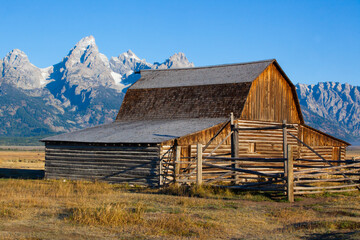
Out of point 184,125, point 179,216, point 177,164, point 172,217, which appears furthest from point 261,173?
point 184,125

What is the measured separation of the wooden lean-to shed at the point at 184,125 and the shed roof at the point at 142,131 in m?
0.05

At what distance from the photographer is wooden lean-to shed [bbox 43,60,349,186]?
78.0 ft

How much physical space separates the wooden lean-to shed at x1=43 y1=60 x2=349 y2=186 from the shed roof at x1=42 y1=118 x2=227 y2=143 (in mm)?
53

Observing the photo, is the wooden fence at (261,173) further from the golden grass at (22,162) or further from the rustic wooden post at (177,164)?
the golden grass at (22,162)

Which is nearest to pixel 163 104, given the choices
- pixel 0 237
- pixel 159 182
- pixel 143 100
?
pixel 143 100

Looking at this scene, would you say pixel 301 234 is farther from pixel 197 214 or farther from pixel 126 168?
pixel 126 168

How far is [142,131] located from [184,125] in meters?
2.42

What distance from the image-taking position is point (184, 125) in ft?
86.4

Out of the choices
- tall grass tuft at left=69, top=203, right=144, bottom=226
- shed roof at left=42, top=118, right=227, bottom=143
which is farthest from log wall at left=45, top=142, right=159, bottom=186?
tall grass tuft at left=69, top=203, right=144, bottom=226

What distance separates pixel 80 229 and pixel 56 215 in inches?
86.6

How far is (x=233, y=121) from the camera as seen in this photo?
2578 cm

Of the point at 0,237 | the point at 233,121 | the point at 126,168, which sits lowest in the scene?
the point at 0,237

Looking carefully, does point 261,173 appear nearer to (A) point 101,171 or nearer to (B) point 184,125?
(B) point 184,125

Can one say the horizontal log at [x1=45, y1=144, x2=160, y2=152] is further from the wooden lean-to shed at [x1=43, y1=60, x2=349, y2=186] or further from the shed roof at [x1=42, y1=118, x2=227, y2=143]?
the shed roof at [x1=42, y1=118, x2=227, y2=143]
